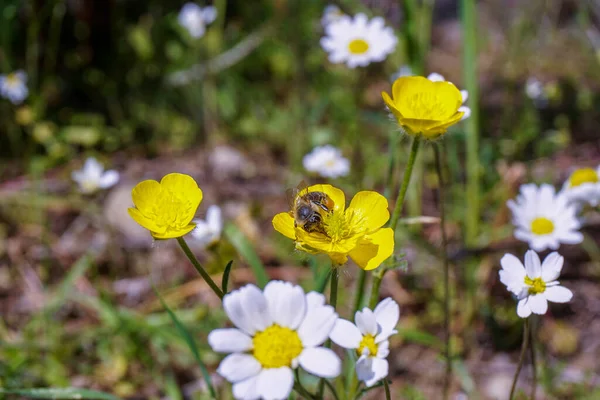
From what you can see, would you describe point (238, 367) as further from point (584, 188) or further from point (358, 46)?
point (358, 46)

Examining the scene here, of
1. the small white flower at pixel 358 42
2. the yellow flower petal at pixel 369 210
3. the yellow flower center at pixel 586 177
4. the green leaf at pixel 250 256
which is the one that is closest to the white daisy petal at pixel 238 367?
the yellow flower petal at pixel 369 210

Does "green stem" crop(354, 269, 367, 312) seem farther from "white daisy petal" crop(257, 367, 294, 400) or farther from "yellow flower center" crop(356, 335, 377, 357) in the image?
"white daisy petal" crop(257, 367, 294, 400)

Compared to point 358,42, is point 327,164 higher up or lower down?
lower down

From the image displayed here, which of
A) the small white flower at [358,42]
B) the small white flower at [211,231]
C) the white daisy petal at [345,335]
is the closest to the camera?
the white daisy petal at [345,335]

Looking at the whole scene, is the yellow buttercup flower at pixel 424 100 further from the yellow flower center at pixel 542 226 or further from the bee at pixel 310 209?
the yellow flower center at pixel 542 226

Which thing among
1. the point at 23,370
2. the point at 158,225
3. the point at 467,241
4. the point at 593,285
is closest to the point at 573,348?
the point at 593,285

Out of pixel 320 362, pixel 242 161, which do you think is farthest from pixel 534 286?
pixel 242 161

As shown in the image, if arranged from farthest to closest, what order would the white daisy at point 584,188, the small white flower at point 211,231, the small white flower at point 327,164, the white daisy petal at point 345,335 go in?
the small white flower at point 327,164 < the small white flower at point 211,231 < the white daisy at point 584,188 < the white daisy petal at point 345,335
